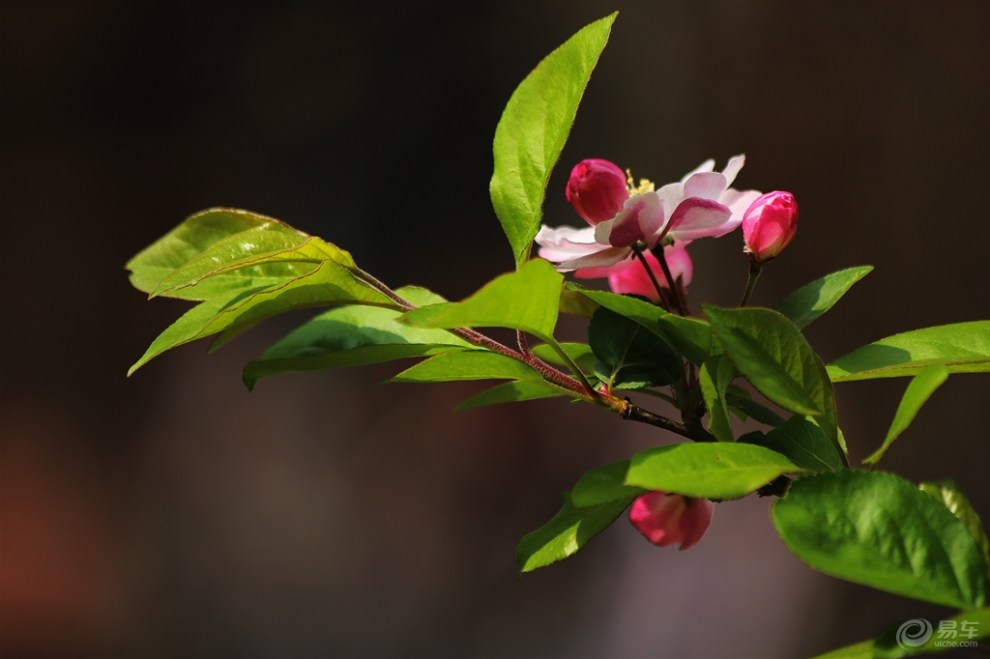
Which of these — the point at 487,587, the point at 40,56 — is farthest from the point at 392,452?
the point at 40,56

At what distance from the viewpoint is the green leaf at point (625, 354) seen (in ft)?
1.33

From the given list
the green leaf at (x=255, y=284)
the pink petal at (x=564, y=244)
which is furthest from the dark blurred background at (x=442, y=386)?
the green leaf at (x=255, y=284)

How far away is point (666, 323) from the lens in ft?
1.20

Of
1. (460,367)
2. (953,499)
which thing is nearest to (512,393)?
(460,367)

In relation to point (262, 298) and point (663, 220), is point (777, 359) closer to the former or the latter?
point (663, 220)

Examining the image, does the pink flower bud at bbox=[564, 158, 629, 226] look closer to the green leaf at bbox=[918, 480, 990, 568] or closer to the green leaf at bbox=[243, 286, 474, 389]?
the green leaf at bbox=[243, 286, 474, 389]

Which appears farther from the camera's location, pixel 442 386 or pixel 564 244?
pixel 442 386

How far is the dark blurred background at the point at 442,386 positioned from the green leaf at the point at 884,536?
2219 mm

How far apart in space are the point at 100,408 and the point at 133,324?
27 cm

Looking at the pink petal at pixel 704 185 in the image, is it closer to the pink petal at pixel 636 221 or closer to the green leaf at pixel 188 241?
the pink petal at pixel 636 221

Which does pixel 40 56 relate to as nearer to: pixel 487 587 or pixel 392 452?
pixel 392 452

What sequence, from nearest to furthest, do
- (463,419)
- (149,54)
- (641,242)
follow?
(641,242)
(463,419)
(149,54)

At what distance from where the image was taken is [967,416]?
2.60 meters

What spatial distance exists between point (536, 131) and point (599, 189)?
0.04 metres
